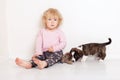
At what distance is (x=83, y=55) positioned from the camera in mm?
1435

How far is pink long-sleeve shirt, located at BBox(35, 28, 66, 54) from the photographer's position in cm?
145

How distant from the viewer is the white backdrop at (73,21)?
152 cm

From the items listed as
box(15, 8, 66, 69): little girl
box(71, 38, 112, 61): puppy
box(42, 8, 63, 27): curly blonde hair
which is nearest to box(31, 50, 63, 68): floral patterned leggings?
box(15, 8, 66, 69): little girl

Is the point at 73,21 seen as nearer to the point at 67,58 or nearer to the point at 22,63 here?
the point at 67,58

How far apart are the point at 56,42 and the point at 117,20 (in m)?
0.43

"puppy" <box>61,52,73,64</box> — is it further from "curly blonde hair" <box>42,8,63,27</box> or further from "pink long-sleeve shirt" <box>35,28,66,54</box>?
"curly blonde hair" <box>42,8,63,27</box>

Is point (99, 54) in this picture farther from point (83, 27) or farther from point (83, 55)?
point (83, 27)

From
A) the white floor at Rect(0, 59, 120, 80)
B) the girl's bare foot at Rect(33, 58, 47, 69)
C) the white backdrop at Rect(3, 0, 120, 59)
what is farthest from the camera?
the white backdrop at Rect(3, 0, 120, 59)

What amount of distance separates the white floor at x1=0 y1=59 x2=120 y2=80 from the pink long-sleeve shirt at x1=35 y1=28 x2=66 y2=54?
0.51ft

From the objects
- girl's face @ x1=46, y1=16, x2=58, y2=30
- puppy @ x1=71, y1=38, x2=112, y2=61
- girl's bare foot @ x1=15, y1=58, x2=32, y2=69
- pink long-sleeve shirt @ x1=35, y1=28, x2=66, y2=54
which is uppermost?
girl's face @ x1=46, y1=16, x2=58, y2=30

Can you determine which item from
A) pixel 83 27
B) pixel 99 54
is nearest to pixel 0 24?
pixel 83 27

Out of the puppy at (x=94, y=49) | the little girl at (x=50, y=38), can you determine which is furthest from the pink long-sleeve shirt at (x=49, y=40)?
the puppy at (x=94, y=49)

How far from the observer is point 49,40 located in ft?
4.77

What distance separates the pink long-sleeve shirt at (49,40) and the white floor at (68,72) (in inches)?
6.2
